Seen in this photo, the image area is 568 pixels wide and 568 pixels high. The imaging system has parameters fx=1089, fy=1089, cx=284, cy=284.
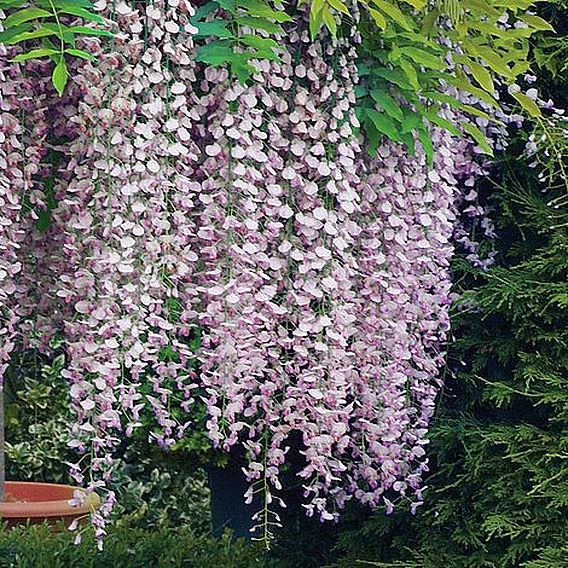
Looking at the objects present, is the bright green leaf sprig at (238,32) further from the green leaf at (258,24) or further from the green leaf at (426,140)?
the green leaf at (426,140)

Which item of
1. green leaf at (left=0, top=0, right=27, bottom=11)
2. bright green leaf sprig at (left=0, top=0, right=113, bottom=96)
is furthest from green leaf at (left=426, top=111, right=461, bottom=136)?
green leaf at (left=0, top=0, right=27, bottom=11)

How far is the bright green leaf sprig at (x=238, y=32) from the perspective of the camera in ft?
4.88

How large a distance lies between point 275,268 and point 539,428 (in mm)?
708

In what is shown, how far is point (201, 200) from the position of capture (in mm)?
1595

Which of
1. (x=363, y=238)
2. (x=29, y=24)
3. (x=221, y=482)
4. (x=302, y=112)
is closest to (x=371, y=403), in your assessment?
(x=363, y=238)

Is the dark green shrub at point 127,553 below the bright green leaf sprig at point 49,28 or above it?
below

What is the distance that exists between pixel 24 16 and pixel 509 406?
1204 millimetres

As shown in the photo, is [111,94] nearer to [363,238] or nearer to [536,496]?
[363,238]

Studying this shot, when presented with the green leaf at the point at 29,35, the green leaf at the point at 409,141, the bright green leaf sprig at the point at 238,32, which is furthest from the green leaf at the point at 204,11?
the green leaf at the point at 409,141

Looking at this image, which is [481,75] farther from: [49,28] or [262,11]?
[49,28]

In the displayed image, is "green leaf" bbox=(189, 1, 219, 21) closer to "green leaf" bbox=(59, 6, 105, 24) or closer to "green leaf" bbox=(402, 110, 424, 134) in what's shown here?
"green leaf" bbox=(59, 6, 105, 24)

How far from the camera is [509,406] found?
2.11 m

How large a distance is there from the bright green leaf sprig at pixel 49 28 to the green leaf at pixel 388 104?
44cm

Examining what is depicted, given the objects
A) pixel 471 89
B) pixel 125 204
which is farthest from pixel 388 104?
pixel 125 204
